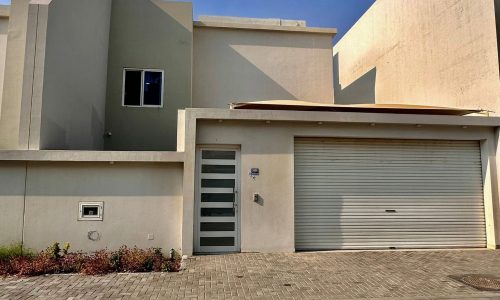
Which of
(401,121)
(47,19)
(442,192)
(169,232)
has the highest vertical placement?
(47,19)

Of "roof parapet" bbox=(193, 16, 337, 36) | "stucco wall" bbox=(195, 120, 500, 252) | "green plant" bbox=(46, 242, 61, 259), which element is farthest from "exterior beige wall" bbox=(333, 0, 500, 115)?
"green plant" bbox=(46, 242, 61, 259)

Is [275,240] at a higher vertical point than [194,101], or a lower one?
lower

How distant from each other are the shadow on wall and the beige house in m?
3.56

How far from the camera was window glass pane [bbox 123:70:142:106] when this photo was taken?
11562 millimetres

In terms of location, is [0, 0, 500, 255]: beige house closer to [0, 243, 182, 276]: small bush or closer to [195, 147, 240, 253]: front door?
[195, 147, 240, 253]: front door

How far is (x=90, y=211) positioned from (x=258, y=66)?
25.5ft

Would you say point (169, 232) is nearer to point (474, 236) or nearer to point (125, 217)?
point (125, 217)

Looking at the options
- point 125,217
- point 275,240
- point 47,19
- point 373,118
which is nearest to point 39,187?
point 125,217

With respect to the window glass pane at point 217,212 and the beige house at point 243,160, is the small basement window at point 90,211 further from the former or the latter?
the window glass pane at point 217,212

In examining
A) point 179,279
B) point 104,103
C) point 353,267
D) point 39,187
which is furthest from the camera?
point 104,103

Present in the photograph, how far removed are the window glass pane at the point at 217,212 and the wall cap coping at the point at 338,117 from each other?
2.10m

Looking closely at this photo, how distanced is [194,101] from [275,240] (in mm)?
6305

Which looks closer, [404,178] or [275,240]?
[275,240]

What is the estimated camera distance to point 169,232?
786cm
